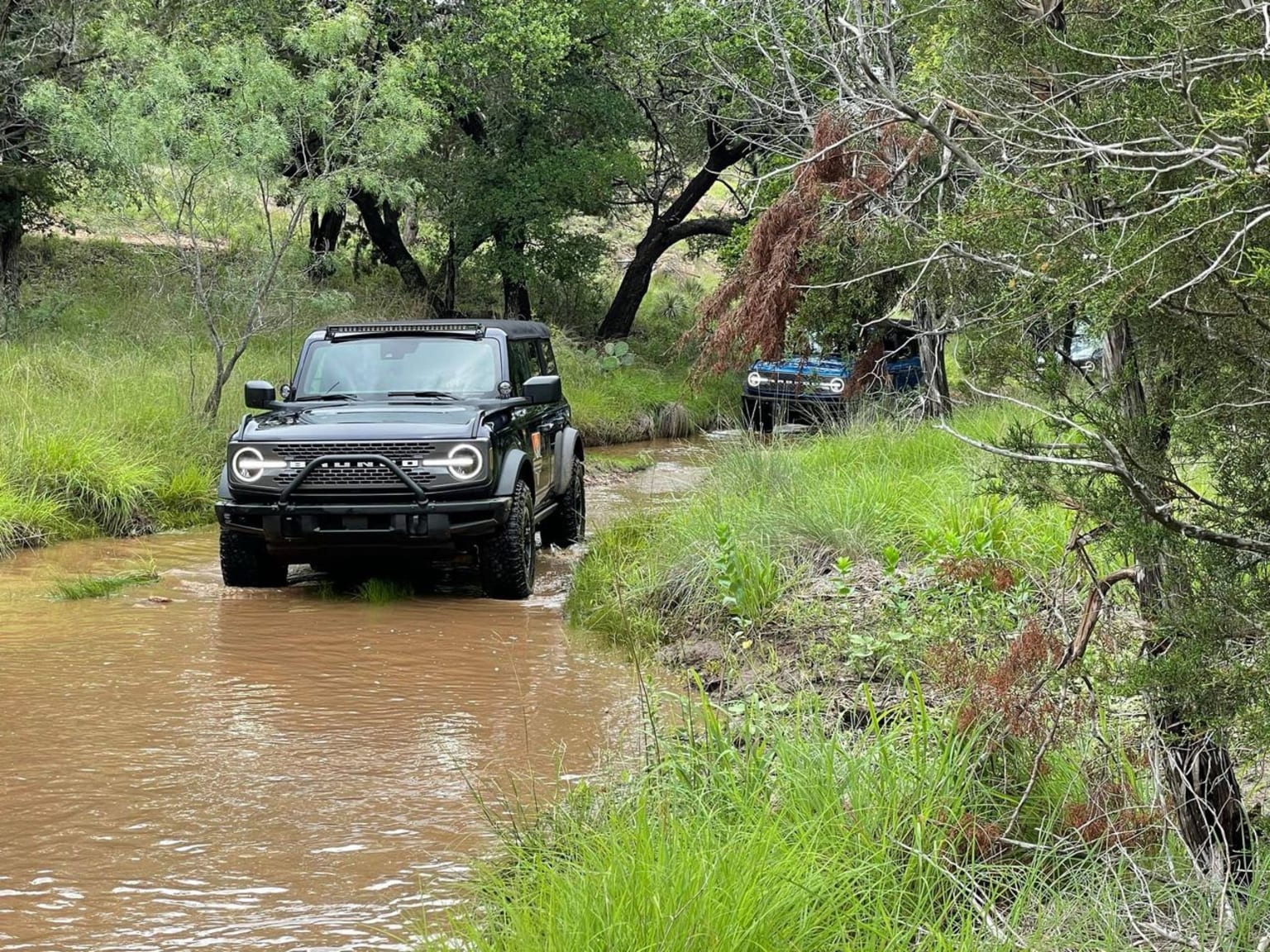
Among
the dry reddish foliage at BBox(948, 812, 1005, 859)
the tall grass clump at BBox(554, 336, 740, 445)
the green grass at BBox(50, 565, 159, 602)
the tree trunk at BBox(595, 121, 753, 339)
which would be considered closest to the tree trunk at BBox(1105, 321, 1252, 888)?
the dry reddish foliage at BBox(948, 812, 1005, 859)

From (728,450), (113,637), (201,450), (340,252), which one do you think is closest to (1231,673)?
(113,637)

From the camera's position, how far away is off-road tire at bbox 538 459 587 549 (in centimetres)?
1102

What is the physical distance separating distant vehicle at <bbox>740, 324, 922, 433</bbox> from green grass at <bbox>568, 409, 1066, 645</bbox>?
7.32 ft

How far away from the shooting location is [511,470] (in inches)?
341

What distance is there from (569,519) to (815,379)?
3.54 metres

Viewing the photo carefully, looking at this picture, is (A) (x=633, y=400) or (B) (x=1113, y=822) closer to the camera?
(B) (x=1113, y=822)

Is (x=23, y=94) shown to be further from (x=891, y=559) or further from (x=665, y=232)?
(x=891, y=559)

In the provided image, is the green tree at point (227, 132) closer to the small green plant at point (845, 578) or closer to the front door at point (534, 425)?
the front door at point (534, 425)

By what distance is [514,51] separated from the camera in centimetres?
1998

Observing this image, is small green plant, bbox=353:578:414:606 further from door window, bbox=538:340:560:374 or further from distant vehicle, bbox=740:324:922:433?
distant vehicle, bbox=740:324:922:433

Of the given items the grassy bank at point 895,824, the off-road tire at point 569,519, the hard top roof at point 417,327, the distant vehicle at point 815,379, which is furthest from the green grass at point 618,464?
the grassy bank at point 895,824

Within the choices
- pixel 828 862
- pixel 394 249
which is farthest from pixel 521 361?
pixel 394 249

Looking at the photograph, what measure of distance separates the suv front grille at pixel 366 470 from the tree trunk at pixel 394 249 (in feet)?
53.5

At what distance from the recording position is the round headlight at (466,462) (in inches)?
324
